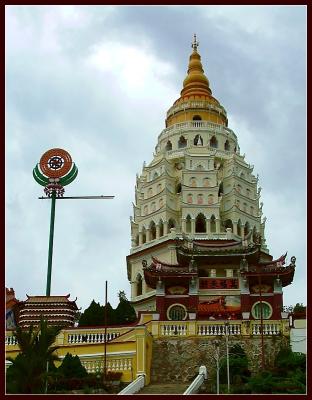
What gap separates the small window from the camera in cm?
3516

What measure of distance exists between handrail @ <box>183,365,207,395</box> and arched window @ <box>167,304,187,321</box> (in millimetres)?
7043

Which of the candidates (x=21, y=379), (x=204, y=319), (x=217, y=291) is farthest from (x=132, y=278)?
(x=21, y=379)

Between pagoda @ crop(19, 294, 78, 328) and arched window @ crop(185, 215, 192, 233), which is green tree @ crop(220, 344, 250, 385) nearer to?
pagoda @ crop(19, 294, 78, 328)

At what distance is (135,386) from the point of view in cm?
2658

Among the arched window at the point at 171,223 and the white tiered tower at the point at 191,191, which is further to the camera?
the arched window at the point at 171,223

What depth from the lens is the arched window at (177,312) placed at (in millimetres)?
35500

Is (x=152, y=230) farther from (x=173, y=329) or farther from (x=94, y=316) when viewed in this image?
(x=173, y=329)

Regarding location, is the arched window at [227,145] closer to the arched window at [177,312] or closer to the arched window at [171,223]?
the arched window at [171,223]

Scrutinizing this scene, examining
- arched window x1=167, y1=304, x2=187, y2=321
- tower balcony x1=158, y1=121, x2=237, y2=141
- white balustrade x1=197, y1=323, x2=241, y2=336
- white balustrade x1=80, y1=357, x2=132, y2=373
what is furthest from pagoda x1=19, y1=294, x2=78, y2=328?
tower balcony x1=158, y1=121, x2=237, y2=141

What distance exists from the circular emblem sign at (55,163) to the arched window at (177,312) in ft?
41.1

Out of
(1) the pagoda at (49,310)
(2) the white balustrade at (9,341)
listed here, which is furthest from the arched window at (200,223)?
(2) the white balustrade at (9,341)

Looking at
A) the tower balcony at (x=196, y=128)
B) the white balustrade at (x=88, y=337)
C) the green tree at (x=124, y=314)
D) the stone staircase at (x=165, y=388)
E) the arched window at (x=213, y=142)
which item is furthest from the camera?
the arched window at (x=213, y=142)

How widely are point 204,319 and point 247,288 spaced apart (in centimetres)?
322

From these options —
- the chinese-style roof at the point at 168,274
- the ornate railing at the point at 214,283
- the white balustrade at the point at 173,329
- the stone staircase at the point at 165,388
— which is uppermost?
the chinese-style roof at the point at 168,274
